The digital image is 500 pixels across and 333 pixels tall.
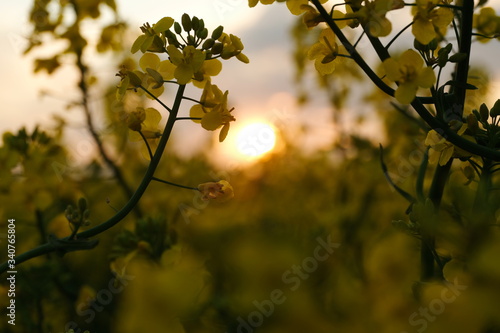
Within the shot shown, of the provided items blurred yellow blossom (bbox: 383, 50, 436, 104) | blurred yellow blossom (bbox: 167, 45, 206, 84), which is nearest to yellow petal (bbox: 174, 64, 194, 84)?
blurred yellow blossom (bbox: 167, 45, 206, 84)

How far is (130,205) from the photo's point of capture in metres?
0.85

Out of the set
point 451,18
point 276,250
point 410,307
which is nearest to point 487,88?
point 451,18

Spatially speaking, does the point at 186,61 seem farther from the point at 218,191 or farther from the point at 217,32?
the point at 218,191

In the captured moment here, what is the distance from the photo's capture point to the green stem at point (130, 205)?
86 cm

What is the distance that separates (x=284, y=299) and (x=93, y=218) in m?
2.85

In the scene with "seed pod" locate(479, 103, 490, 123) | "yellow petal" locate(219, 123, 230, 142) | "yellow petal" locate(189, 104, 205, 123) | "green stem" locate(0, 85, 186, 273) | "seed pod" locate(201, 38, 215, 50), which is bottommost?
"seed pod" locate(479, 103, 490, 123)

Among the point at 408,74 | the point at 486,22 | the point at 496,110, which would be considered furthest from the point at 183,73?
the point at 486,22

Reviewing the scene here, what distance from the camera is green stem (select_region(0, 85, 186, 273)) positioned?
0.86 m

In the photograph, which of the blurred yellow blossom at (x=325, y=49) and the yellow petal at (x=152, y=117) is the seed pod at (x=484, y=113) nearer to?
the blurred yellow blossom at (x=325, y=49)

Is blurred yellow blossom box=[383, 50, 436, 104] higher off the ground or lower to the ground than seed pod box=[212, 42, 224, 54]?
lower

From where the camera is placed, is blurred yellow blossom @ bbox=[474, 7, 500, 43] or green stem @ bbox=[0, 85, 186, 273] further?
blurred yellow blossom @ bbox=[474, 7, 500, 43]

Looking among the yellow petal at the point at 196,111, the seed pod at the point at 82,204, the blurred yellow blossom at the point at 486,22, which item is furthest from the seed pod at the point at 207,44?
the blurred yellow blossom at the point at 486,22

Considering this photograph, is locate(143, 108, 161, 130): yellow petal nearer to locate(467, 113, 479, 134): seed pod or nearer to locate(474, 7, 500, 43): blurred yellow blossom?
locate(467, 113, 479, 134): seed pod

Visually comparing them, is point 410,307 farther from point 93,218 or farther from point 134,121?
point 93,218
